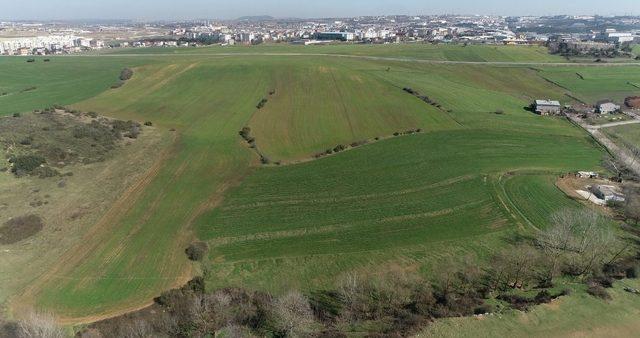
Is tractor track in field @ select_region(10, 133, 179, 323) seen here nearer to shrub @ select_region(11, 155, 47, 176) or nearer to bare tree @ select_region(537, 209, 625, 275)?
shrub @ select_region(11, 155, 47, 176)

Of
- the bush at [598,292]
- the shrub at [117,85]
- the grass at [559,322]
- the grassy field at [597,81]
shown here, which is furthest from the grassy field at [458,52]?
the grass at [559,322]

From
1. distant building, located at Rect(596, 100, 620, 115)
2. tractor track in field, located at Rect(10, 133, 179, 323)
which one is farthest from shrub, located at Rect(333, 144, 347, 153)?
distant building, located at Rect(596, 100, 620, 115)

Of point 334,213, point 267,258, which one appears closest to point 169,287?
point 267,258

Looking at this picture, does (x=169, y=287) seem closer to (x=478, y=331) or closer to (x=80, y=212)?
(x=80, y=212)

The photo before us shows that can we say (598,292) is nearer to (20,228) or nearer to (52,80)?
(20,228)

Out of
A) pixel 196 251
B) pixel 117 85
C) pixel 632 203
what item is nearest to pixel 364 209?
pixel 196 251
